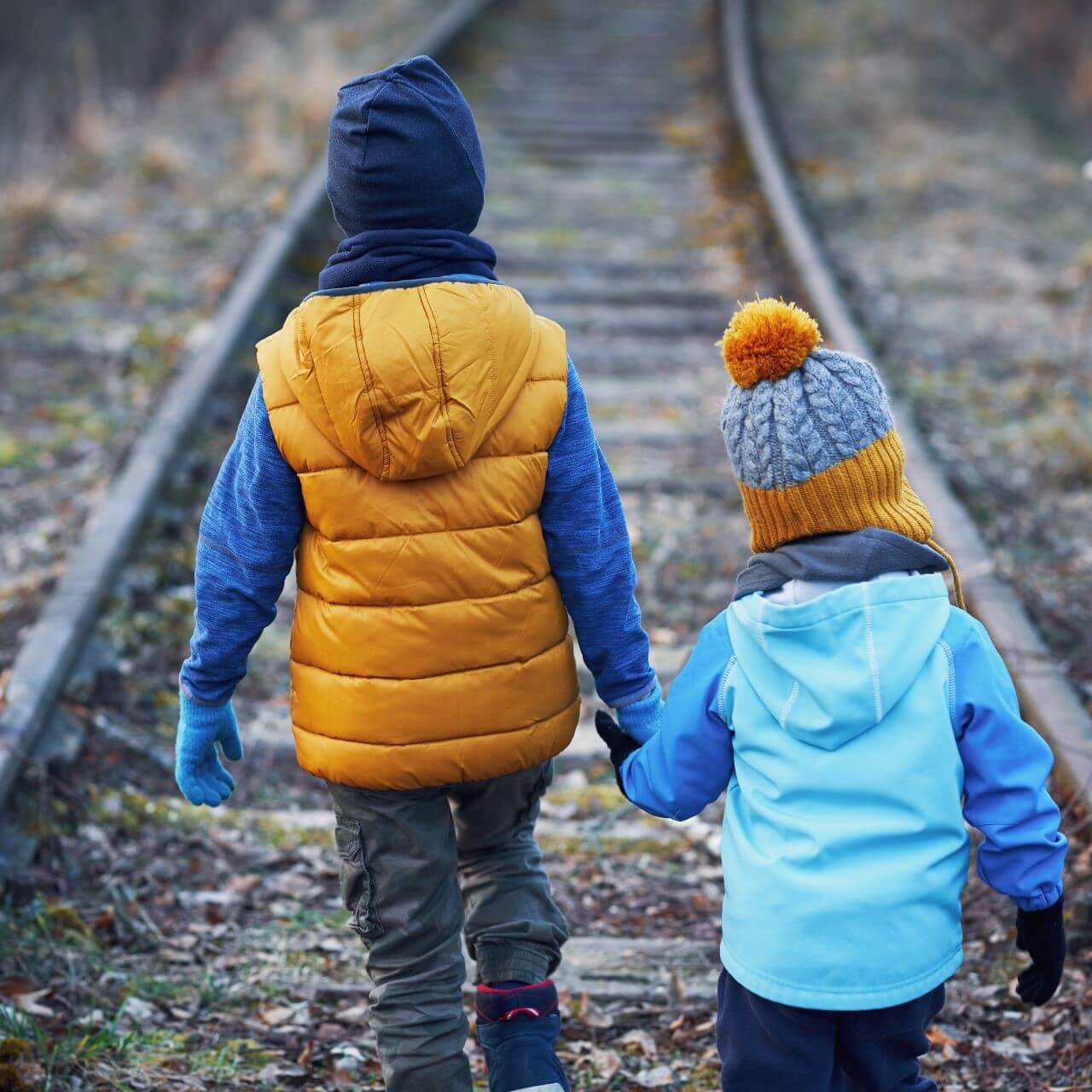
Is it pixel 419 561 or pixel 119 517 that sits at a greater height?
pixel 419 561

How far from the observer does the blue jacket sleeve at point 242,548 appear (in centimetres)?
254

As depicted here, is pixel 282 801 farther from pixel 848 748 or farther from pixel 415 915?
pixel 848 748

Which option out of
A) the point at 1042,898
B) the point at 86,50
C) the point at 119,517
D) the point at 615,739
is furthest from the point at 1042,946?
the point at 86,50

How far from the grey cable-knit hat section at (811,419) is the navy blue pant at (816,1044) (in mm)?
841

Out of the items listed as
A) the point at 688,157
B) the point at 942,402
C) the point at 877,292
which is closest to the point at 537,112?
the point at 688,157

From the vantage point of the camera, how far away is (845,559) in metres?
2.25

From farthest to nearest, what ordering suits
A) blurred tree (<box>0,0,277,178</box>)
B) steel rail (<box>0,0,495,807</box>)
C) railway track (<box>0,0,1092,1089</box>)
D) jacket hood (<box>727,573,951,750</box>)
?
blurred tree (<box>0,0,277,178</box>) → steel rail (<box>0,0,495,807</box>) → railway track (<box>0,0,1092,1089</box>) → jacket hood (<box>727,573,951,750</box>)

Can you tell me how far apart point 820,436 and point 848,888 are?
687 mm

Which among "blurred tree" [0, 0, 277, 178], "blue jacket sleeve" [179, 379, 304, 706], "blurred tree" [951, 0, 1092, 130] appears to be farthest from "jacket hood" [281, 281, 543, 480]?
"blurred tree" [951, 0, 1092, 130]

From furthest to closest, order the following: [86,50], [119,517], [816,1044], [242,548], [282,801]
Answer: [86,50]
[119,517]
[282,801]
[242,548]
[816,1044]

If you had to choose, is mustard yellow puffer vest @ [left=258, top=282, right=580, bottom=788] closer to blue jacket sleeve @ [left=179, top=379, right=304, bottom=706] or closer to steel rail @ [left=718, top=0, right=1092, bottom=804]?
blue jacket sleeve @ [left=179, top=379, right=304, bottom=706]

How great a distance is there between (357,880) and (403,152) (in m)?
1.29

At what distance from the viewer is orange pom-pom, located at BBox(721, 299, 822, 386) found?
7.36ft

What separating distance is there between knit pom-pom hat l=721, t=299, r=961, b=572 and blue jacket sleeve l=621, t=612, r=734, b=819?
0.80 ft
